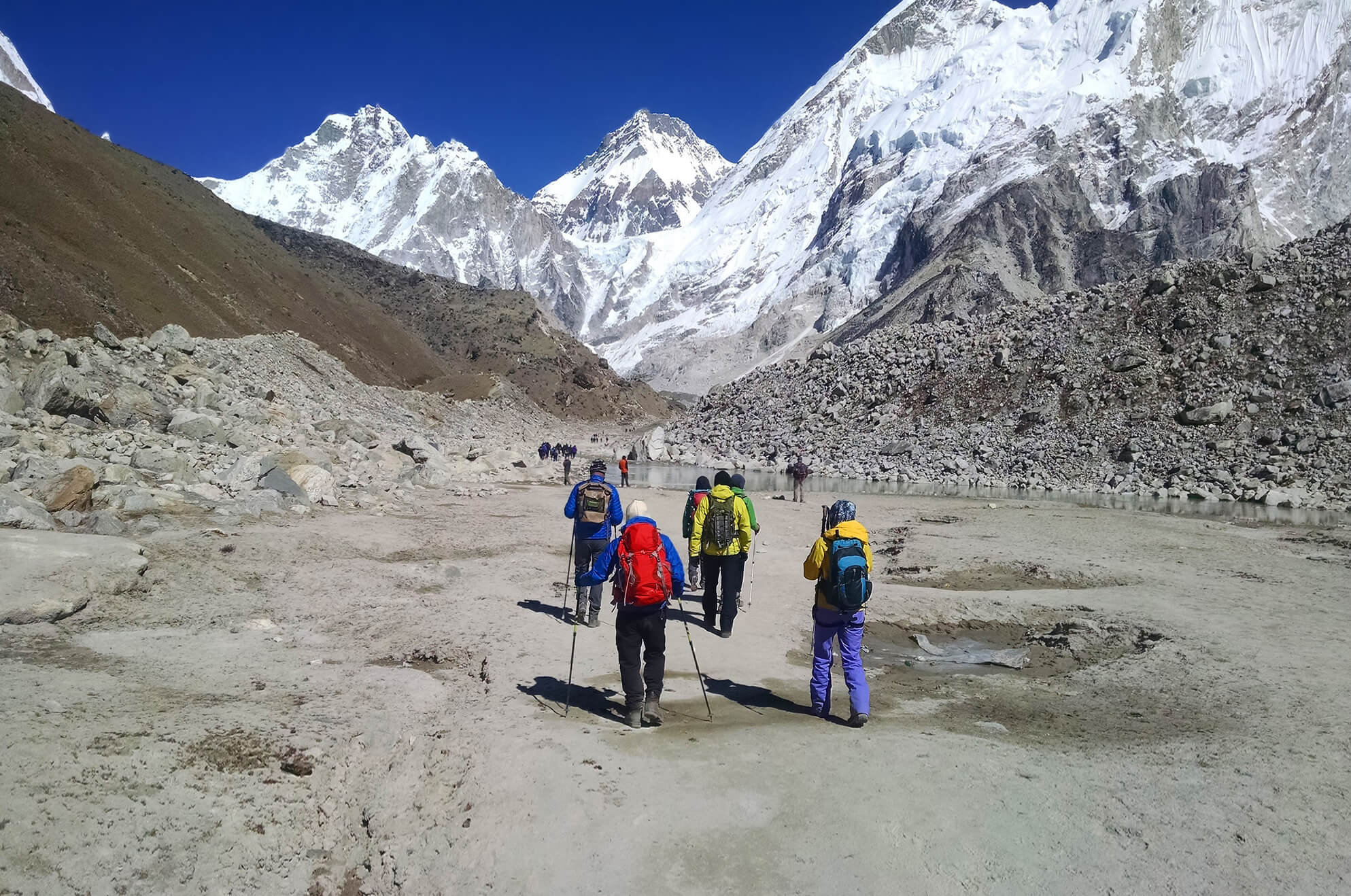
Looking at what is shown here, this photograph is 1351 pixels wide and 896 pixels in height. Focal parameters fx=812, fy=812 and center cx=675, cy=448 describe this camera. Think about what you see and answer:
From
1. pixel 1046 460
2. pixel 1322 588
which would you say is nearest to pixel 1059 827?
pixel 1322 588

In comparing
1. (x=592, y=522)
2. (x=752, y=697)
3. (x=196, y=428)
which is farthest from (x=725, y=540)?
(x=196, y=428)

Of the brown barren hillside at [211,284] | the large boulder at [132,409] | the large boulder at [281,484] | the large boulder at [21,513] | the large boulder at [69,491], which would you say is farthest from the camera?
the brown barren hillside at [211,284]

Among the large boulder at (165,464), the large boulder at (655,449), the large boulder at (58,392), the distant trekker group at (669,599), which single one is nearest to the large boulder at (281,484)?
the large boulder at (165,464)

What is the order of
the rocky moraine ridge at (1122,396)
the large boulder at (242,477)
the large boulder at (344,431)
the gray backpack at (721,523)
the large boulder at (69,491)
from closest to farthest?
the gray backpack at (721,523)
the large boulder at (69,491)
the large boulder at (242,477)
the large boulder at (344,431)
the rocky moraine ridge at (1122,396)

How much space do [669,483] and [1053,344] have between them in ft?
77.6

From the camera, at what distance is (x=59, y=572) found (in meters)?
7.93

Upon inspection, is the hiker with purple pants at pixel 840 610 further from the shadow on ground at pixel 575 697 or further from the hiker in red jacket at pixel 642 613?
the shadow on ground at pixel 575 697

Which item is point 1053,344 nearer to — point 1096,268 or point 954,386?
point 954,386

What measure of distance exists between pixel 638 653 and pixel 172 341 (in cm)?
2336

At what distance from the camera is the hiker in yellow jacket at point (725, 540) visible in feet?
33.6

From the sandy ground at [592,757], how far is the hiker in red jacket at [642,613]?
311mm

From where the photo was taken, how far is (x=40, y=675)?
581cm

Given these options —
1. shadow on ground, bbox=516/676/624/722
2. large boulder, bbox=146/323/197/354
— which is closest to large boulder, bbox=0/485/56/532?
shadow on ground, bbox=516/676/624/722

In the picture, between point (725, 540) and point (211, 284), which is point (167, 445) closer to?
point (725, 540)
